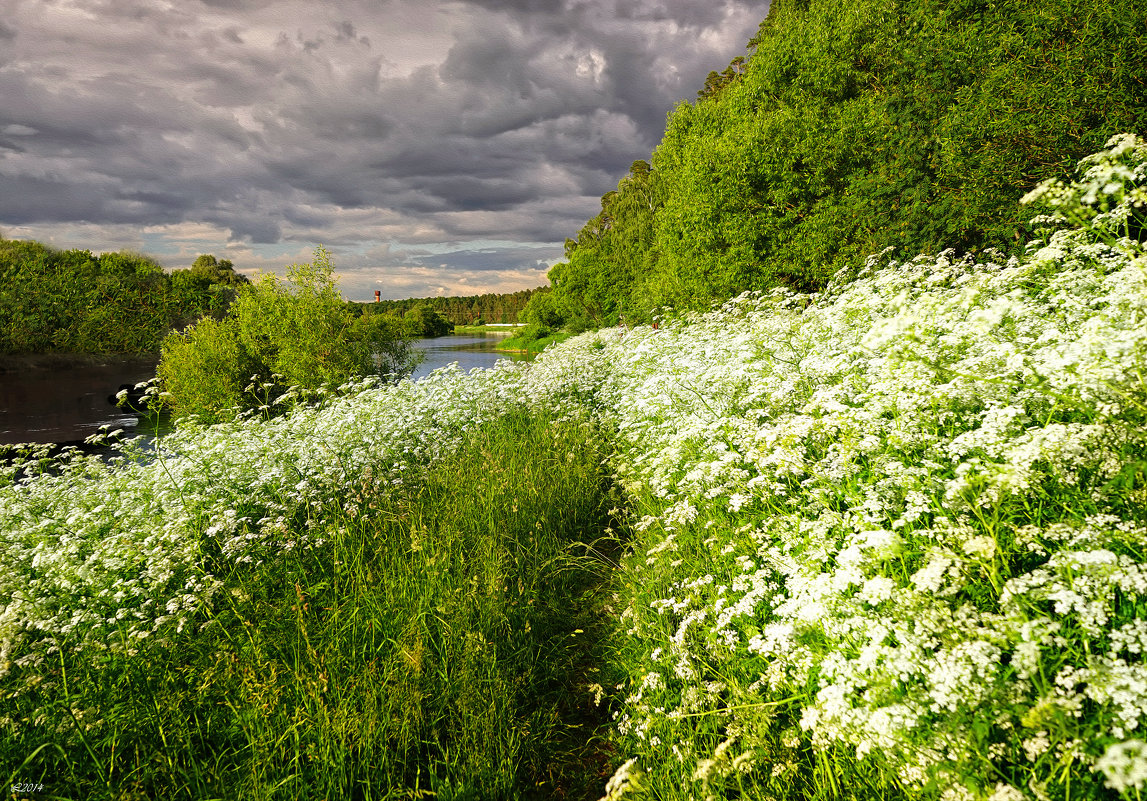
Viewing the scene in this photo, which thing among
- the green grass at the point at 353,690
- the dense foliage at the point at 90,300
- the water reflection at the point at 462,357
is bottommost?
the water reflection at the point at 462,357

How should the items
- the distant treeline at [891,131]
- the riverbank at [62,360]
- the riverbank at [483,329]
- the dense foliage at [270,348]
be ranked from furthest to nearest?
the riverbank at [483,329] < the riverbank at [62,360] < the dense foliage at [270,348] < the distant treeline at [891,131]

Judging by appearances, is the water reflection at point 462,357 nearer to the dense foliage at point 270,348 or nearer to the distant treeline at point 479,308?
the dense foliage at point 270,348

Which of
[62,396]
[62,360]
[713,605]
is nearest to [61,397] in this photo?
[62,396]

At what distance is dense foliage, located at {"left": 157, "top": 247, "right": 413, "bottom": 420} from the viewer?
982 inches

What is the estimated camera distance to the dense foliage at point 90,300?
132 ft

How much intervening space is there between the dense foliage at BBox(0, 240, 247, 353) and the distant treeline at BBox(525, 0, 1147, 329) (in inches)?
1720

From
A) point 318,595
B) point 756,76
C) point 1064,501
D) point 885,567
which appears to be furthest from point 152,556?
point 756,76

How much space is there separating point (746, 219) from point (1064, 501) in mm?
17005

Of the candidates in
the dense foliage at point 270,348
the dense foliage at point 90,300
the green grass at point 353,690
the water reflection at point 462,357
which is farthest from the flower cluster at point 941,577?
the dense foliage at point 90,300

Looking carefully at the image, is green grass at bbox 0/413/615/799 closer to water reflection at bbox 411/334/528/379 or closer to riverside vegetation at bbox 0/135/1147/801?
riverside vegetation at bbox 0/135/1147/801

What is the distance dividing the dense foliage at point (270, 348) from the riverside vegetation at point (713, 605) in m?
20.6

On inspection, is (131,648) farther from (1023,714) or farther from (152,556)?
(1023,714)

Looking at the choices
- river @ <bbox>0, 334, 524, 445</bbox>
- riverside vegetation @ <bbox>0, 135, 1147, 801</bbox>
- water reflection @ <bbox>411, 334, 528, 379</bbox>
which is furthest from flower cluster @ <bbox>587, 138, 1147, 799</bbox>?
river @ <bbox>0, 334, 524, 445</bbox>

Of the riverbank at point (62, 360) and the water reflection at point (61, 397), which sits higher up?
the riverbank at point (62, 360)
